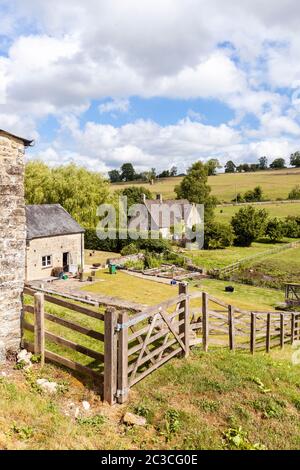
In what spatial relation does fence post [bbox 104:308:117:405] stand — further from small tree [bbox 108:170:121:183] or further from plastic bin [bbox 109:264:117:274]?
small tree [bbox 108:170:121:183]

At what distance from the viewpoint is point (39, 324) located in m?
7.81

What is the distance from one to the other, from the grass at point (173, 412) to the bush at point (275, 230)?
51.3 metres

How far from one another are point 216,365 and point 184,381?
3.58 ft

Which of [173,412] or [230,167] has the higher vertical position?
[230,167]

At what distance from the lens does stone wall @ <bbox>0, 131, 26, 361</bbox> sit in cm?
772

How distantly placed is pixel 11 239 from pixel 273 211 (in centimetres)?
7524

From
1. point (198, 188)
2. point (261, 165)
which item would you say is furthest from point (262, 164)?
point (198, 188)

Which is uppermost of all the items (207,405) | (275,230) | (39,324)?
(275,230)

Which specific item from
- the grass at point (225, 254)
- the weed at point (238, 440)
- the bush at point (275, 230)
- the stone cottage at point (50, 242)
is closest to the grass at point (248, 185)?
the bush at point (275, 230)

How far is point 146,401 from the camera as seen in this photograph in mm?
6703

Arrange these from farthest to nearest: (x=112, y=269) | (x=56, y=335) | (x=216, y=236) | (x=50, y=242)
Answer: (x=216, y=236), (x=112, y=269), (x=50, y=242), (x=56, y=335)

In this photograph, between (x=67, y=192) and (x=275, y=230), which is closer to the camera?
(x=67, y=192)

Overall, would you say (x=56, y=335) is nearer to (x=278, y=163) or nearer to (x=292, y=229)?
(x=292, y=229)
